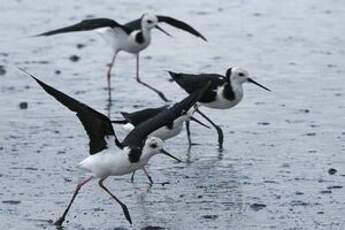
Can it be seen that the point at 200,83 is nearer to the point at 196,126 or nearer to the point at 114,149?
the point at 196,126

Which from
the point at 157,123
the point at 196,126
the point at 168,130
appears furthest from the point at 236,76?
the point at 157,123

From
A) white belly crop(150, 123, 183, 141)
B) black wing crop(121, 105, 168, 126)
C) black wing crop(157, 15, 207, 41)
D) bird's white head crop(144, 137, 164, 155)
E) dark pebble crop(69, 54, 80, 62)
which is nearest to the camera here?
bird's white head crop(144, 137, 164, 155)

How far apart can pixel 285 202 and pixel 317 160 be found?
4.89ft

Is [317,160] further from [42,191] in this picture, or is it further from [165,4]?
[165,4]

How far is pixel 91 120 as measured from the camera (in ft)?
29.3

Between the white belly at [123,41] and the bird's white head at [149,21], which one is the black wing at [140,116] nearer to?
the white belly at [123,41]

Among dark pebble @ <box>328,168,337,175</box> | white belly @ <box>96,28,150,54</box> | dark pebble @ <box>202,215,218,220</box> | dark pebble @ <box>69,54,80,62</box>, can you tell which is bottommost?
dark pebble @ <box>202,215,218,220</box>

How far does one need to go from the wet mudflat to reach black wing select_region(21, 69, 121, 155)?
1.77ft

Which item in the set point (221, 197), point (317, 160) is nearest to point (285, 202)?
point (221, 197)

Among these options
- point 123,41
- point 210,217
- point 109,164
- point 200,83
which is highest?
point 123,41

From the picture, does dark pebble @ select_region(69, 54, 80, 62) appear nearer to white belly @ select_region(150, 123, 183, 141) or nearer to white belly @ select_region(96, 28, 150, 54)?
white belly @ select_region(96, 28, 150, 54)

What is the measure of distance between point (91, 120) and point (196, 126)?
151 inches

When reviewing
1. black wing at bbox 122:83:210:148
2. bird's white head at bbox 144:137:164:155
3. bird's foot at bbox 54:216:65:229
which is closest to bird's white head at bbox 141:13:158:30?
black wing at bbox 122:83:210:148

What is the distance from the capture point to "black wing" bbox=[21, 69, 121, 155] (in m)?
8.66
